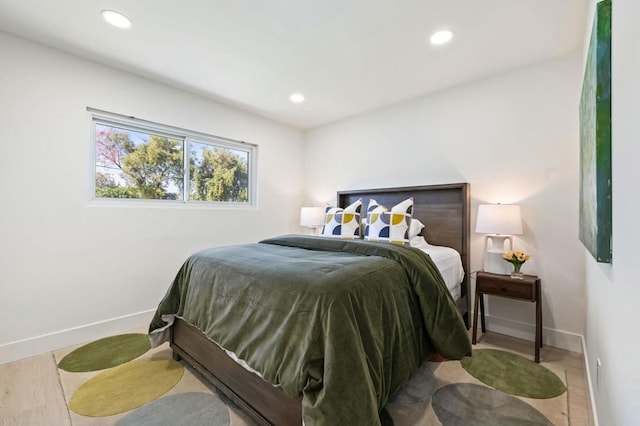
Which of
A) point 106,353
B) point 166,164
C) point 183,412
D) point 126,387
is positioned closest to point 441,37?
point 166,164

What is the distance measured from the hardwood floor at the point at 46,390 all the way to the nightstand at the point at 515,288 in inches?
7.5

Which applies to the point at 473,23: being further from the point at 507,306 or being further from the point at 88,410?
the point at 88,410

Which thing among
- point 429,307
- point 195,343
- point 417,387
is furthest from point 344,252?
point 195,343

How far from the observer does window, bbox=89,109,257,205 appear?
2.72 metres

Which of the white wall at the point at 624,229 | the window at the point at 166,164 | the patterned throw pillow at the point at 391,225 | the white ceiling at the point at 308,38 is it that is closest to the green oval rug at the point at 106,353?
the window at the point at 166,164

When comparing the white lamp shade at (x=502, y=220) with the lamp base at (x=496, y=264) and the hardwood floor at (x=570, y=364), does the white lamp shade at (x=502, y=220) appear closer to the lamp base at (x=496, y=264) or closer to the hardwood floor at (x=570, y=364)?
the lamp base at (x=496, y=264)

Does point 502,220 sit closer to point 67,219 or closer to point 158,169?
point 158,169

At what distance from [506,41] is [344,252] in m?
2.09

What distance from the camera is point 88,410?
5.25ft

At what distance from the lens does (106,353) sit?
7.40 ft

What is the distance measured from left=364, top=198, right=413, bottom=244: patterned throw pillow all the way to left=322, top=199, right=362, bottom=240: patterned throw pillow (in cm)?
30

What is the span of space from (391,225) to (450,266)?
0.62 m

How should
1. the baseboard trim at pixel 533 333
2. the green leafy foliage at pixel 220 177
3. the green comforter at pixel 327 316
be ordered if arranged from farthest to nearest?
the green leafy foliage at pixel 220 177, the baseboard trim at pixel 533 333, the green comforter at pixel 327 316

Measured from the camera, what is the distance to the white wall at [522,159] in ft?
7.76
